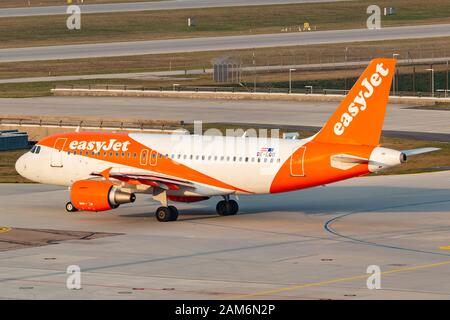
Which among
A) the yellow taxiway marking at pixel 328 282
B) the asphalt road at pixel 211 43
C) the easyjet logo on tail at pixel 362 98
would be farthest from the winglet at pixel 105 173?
the asphalt road at pixel 211 43

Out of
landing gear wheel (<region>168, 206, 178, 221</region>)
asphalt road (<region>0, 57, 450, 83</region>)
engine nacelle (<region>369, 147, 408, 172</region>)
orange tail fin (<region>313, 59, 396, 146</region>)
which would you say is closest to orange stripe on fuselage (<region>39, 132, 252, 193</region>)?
landing gear wheel (<region>168, 206, 178, 221</region>)

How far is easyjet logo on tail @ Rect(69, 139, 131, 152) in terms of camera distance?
64.5 metres

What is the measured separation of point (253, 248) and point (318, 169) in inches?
289

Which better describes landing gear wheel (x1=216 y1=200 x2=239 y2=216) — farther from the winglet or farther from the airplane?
the winglet

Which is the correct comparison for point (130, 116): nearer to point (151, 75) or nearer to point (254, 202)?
point (151, 75)

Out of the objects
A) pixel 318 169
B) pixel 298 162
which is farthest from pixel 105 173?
pixel 318 169

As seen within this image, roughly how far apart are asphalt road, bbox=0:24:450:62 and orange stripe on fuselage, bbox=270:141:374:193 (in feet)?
356

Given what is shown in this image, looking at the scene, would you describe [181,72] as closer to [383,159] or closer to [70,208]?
[70,208]

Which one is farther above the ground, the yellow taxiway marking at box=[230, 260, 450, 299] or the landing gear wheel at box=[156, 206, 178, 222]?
the landing gear wheel at box=[156, 206, 178, 222]

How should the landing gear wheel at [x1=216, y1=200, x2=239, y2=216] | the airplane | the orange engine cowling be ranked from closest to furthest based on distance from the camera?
the airplane → the orange engine cowling → the landing gear wheel at [x1=216, y1=200, x2=239, y2=216]

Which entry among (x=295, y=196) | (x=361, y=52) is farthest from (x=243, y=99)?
(x=295, y=196)

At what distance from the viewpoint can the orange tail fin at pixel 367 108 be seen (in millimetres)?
59000

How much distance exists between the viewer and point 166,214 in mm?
62688
